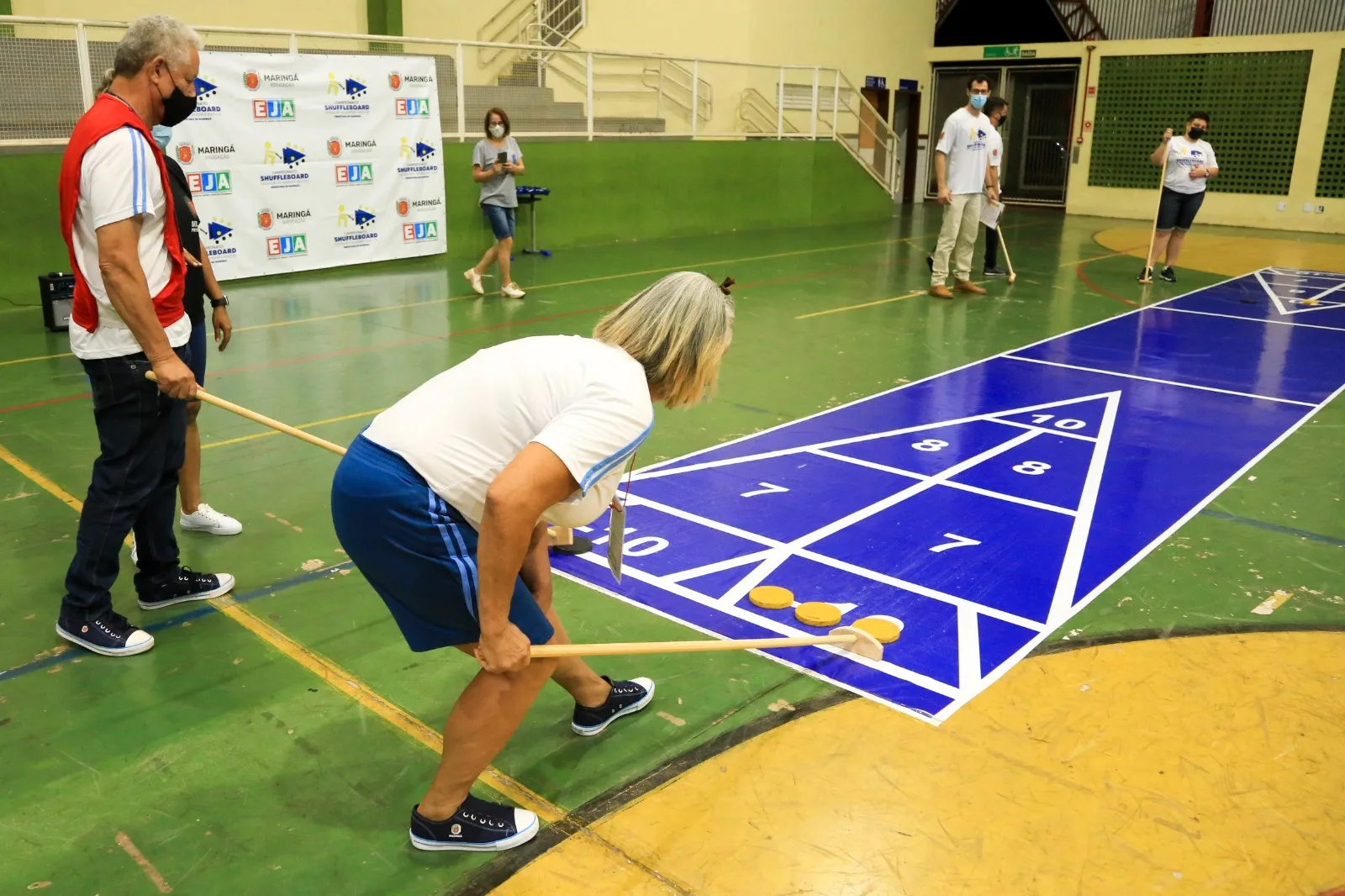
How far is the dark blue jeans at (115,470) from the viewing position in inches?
145

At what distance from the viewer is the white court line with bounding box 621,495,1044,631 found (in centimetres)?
420

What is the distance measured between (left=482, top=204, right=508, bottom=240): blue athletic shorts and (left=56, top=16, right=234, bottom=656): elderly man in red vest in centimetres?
705

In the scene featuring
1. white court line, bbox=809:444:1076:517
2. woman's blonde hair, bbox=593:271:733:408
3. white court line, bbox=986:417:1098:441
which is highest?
woman's blonde hair, bbox=593:271:733:408

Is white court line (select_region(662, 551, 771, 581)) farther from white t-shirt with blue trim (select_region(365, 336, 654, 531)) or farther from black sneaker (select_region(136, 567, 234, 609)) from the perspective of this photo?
white t-shirt with blue trim (select_region(365, 336, 654, 531))

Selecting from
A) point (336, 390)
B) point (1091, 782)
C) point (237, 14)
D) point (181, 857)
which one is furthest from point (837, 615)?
point (237, 14)

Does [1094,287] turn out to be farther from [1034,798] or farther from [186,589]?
[186,589]

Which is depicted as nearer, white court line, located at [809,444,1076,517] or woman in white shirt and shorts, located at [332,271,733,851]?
woman in white shirt and shorts, located at [332,271,733,851]

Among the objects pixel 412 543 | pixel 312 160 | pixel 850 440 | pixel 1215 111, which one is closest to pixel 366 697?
pixel 412 543

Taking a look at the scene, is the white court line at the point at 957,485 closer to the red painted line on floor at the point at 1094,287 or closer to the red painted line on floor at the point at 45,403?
the red painted line on floor at the point at 45,403

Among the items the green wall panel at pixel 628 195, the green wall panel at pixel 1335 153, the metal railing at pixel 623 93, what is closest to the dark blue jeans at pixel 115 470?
the green wall panel at pixel 628 195

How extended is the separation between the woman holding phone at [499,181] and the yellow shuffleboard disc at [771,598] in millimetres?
7227

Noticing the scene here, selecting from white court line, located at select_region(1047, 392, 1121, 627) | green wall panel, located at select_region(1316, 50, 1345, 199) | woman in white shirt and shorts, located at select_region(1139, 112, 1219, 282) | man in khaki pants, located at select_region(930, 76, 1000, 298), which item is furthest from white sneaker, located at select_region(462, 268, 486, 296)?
green wall panel, located at select_region(1316, 50, 1345, 199)

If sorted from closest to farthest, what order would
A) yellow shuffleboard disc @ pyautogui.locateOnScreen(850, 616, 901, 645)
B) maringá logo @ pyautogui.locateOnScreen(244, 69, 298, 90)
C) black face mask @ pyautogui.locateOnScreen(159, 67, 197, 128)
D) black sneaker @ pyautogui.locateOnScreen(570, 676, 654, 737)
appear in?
black sneaker @ pyautogui.locateOnScreen(570, 676, 654, 737)
black face mask @ pyautogui.locateOnScreen(159, 67, 197, 128)
yellow shuffleboard disc @ pyautogui.locateOnScreen(850, 616, 901, 645)
maringá logo @ pyautogui.locateOnScreen(244, 69, 298, 90)

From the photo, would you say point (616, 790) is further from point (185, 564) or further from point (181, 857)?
point (185, 564)
